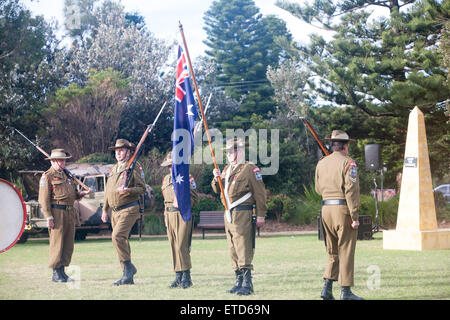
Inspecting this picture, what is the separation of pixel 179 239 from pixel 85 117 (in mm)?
18180

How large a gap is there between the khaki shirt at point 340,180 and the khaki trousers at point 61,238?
4292mm

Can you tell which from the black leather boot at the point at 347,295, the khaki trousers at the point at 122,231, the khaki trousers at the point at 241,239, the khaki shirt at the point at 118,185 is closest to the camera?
the black leather boot at the point at 347,295

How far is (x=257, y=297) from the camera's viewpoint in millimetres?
8383

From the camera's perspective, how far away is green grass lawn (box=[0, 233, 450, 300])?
8.84 m

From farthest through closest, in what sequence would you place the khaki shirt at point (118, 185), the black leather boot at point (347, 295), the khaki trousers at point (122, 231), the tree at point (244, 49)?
1. the tree at point (244, 49)
2. the khaki shirt at point (118, 185)
3. the khaki trousers at point (122, 231)
4. the black leather boot at point (347, 295)

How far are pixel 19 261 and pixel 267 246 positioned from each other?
623cm

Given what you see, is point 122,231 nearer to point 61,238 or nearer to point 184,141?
point 61,238

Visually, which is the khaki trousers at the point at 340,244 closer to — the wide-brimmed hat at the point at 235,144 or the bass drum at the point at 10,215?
the wide-brimmed hat at the point at 235,144

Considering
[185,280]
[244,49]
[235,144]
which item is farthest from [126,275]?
[244,49]

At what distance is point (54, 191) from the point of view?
1070 cm

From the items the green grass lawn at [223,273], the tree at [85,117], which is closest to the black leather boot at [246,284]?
the green grass lawn at [223,273]

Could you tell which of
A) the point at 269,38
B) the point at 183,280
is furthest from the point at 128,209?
the point at 269,38

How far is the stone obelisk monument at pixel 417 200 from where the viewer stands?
50.1 ft

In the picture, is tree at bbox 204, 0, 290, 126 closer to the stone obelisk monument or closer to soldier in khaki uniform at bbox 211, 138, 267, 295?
the stone obelisk monument
